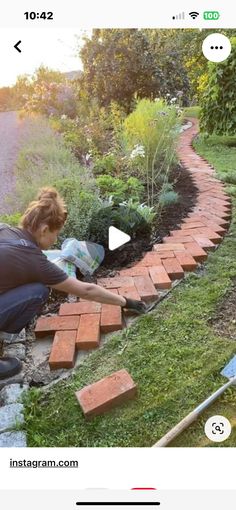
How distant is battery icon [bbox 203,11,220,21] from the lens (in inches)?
49.5

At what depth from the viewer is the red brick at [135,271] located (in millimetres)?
1912

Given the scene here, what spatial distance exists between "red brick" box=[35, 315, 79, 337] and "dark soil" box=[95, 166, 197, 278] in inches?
12.6

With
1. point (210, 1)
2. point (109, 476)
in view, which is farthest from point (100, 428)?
point (210, 1)

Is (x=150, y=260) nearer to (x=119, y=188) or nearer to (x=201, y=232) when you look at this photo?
(x=201, y=232)

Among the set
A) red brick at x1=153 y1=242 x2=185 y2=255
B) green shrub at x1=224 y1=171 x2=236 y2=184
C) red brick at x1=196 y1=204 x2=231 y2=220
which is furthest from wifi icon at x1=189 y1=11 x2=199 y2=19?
green shrub at x1=224 y1=171 x2=236 y2=184

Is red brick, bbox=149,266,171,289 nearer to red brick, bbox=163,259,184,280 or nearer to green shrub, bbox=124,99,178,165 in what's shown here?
red brick, bbox=163,259,184,280

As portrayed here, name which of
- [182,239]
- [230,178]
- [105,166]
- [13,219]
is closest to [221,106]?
[230,178]

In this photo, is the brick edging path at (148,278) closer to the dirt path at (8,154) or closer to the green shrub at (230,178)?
the green shrub at (230,178)

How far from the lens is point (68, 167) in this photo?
94.3 inches

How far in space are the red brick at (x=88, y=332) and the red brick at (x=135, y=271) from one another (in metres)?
0.32

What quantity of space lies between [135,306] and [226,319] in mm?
339

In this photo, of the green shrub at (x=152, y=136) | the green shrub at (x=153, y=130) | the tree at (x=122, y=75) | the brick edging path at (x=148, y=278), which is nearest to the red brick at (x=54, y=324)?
the brick edging path at (x=148, y=278)

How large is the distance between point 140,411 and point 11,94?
4.15 ft

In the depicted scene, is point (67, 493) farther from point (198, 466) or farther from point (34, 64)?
point (34, 64)
